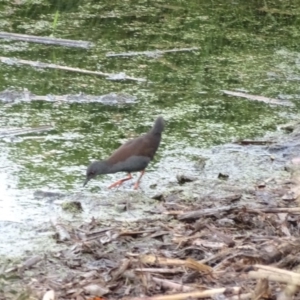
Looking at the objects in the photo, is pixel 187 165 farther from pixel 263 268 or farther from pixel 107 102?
pixel 263 268

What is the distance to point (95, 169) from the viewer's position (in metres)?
5.09

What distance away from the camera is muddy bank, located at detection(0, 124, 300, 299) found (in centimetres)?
355

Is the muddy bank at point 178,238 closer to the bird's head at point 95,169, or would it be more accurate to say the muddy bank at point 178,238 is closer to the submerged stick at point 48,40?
the bird's head at point 95,169

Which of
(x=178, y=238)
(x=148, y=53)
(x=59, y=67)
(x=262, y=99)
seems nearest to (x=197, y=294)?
(x=178, y=238)

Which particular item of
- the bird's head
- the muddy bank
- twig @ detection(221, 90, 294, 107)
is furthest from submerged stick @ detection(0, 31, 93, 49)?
the bird's head

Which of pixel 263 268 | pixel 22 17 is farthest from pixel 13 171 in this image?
pixel 22 17

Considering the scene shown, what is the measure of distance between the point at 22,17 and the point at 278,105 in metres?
3.51

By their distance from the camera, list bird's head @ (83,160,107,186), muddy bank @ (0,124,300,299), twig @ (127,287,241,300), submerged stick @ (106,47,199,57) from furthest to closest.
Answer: submerged stick @ (106,47,199,57) → bird's head @ (83,160,107,186) → muddy bank @ (0,124,300,299) → twig @ (127,287,241,300)

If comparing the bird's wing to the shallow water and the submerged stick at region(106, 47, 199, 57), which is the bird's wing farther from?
the submerged stick at region(106, 47, 199, 57)

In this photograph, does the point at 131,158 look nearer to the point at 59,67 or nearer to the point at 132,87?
the point at 132,87

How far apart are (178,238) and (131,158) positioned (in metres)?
1.14

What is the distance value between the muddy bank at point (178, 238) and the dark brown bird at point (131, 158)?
0.46ft

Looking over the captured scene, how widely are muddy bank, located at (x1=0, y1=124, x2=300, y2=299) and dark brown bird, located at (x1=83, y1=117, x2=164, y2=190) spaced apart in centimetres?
14

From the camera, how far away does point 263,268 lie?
3270 millimetres
